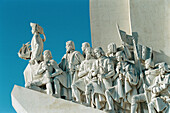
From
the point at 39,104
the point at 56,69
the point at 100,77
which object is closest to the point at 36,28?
the point at 56,69

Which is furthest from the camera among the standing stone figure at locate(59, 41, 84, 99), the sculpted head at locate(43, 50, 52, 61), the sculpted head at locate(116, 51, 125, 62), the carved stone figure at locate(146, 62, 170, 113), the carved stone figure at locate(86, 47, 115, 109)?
the sculpted head at locate(43, 50, 52, 61)

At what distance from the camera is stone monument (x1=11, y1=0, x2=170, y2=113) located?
10398 mm

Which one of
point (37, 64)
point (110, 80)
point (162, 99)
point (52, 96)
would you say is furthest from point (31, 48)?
Answer: point (162, 99)

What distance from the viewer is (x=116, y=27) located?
1178cm

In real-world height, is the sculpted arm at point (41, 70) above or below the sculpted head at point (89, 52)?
below

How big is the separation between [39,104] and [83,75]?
1.26 m

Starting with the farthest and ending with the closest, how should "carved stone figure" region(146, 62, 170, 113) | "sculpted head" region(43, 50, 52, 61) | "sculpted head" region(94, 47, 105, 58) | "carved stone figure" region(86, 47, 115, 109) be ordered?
"sculpted head" region(43, 50, 52, 61) < "sculpted head" region(94, 47, 105, 58) < "carved stone figure" region(86, 47, 115, 109) < "carved stone figure" region(146, 62, 170, 113)

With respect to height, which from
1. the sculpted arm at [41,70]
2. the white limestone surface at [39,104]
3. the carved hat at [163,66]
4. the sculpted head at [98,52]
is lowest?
the white limestone surface at [39,104]

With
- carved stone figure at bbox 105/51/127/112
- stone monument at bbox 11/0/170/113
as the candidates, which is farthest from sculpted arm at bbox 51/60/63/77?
carved stone figure at bbox 105/51/127/112

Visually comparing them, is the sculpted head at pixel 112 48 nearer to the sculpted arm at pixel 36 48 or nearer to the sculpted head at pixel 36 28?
the sculpted arm at pixel 36 48

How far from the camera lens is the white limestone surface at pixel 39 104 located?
1055 centimetres

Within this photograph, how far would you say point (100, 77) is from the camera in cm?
1057

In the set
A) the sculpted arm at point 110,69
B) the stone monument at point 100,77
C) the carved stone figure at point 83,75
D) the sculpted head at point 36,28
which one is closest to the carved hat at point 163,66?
the stone monument at point 100,77

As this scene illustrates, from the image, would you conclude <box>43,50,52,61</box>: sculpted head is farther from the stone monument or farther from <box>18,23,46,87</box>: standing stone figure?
<box>18,23,46,87</box>: standing stone figure
